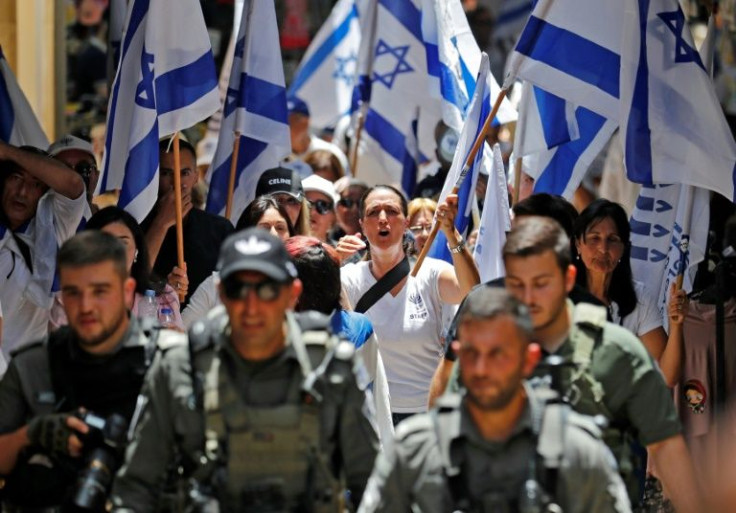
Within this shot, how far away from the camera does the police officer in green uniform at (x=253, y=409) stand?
5.59 meters

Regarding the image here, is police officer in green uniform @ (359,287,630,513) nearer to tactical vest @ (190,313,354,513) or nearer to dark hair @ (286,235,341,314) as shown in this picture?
tactical vest @ (190,313,354,513)

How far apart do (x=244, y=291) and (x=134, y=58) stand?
14.3 feet

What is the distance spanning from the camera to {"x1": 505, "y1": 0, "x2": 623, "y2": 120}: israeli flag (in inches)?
374

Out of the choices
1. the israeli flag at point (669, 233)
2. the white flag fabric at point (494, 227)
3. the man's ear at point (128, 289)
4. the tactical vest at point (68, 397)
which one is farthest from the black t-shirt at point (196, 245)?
the tactical vest at point (68, 397)

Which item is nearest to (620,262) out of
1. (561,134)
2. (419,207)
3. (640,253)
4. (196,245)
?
(640,253)

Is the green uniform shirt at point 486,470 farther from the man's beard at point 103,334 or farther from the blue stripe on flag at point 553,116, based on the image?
the blue stripe on flag at point 553,116

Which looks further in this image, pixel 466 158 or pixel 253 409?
pixel 466 158

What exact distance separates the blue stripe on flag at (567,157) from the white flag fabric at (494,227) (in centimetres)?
94

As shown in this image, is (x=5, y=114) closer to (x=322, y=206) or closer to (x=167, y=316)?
(x=322, y=206)

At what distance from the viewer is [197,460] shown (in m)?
5.71

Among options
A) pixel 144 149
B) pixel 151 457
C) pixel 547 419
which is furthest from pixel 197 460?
pixel 144 149

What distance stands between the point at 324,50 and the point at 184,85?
15.5ft

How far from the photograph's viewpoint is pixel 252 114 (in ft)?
34.6

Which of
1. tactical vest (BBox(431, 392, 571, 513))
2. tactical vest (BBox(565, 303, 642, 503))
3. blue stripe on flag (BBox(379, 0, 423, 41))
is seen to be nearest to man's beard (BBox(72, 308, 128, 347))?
tactical vest (BBox(431, 392, 571, 513))
